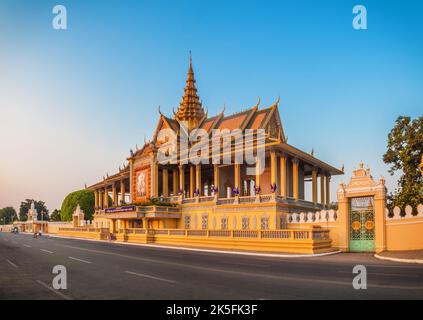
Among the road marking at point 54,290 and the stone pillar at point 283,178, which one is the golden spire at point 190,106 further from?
the road marking at point 54,290

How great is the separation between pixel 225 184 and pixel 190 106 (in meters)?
18.6

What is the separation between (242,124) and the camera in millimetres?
44156

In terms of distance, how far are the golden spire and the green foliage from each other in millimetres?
47818

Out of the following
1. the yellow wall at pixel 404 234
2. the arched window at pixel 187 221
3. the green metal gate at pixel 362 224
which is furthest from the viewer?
the arched window at pixel 187 221

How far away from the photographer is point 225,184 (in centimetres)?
4459

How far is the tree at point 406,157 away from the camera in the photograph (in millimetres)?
30297

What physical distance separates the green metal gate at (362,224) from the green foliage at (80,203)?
79.6m

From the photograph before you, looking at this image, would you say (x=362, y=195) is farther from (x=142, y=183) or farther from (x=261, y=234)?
(x=142, y=183)

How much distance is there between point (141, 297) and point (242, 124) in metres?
36.3

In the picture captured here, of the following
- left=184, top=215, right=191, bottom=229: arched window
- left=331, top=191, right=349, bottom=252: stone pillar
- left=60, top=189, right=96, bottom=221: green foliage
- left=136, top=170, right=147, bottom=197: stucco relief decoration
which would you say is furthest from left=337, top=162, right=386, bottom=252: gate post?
left=60, top=189, right=96, bottom=221: green foliage

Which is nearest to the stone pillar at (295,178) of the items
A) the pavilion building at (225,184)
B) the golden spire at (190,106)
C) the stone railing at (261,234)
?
the pavilion building at (225,184)

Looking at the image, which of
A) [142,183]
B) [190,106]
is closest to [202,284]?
[142,183]
